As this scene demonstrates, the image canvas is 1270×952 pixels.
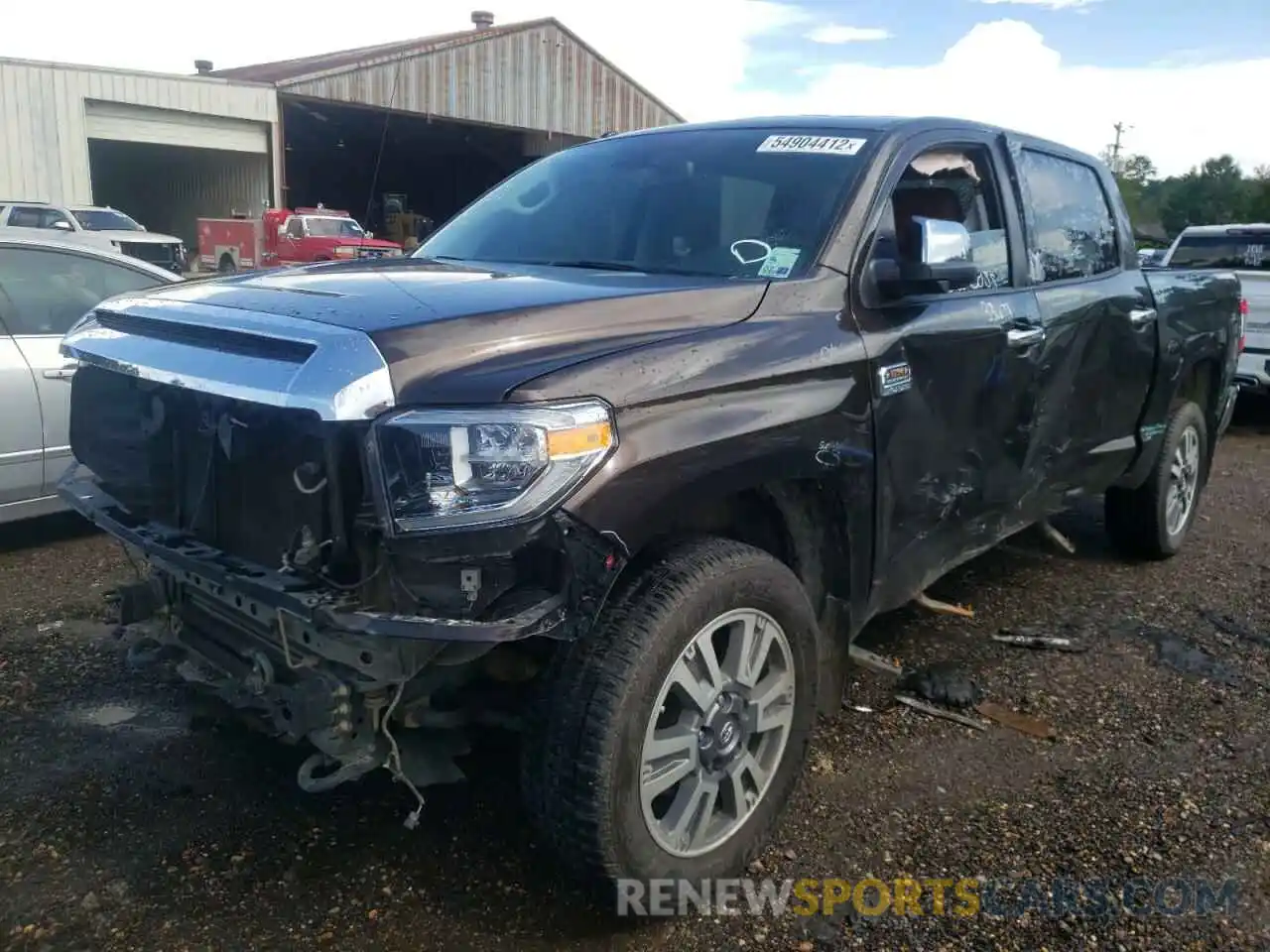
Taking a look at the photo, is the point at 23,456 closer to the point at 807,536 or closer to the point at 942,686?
the point at 807,536

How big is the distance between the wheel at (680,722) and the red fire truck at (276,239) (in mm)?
20788

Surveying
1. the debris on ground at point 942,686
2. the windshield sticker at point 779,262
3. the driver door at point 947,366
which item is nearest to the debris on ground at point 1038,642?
the debris on ground at point 942,686

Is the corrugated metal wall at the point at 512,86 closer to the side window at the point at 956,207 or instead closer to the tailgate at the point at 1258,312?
the tailgate at the point at 1258,312

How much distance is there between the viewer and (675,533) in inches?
103

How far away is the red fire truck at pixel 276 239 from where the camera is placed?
23.5 meters

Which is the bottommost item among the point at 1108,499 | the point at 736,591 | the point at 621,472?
the point at 1108,499

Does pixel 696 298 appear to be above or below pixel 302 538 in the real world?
above

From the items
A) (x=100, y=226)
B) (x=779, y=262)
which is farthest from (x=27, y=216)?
(x=779, y=262)

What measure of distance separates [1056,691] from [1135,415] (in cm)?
150

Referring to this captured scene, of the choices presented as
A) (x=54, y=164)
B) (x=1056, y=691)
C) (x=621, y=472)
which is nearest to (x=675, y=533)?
(x=621, y=472)

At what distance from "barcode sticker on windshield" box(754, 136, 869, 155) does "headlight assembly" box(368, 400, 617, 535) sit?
1679 mm

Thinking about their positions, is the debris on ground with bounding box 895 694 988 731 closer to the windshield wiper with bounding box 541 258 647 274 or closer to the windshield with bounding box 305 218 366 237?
the windshield wiper with bounding box 541 258 647 274

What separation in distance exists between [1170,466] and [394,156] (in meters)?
33.9

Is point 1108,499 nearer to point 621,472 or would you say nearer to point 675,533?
point 675,533
